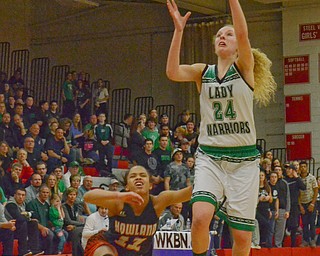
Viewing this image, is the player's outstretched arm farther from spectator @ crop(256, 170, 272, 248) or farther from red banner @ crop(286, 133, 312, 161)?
red banner @ crop(286, 133, 312, 161)

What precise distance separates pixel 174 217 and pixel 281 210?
3338 millimetres

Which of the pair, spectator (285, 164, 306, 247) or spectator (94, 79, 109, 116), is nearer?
spectator (285, 164, 306, 247)

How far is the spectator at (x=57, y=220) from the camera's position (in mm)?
13227

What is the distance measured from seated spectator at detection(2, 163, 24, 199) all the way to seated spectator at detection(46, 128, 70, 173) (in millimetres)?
2131

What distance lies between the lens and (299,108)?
22.4 metres

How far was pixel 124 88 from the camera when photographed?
24891mm

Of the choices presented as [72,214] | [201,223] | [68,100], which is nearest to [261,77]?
[201,223]

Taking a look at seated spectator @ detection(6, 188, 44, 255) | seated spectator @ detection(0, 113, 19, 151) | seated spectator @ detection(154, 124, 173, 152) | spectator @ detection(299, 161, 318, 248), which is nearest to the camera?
seated spectator @ detection(6, 188, 44, 255)

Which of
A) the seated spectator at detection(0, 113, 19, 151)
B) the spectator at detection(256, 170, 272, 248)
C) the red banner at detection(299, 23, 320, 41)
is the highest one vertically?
the red banner at detection(299, 23, 320, 41)

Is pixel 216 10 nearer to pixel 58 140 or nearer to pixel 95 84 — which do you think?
pixel 95 84

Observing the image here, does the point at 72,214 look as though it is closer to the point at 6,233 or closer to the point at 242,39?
the point at 6,233

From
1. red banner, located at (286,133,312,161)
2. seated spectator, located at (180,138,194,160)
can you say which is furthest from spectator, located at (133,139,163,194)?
red banner, located at (286,133,312,161)

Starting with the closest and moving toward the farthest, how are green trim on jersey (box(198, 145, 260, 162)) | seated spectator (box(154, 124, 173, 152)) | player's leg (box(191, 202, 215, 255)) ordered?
player's leg (box(191, 202, 215, 255)) → green trim on jersey (box(198, 145, 260, 162)) → seated spectator (box(154, 124, 173, 152))

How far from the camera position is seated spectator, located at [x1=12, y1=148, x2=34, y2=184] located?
1427 centimetres
